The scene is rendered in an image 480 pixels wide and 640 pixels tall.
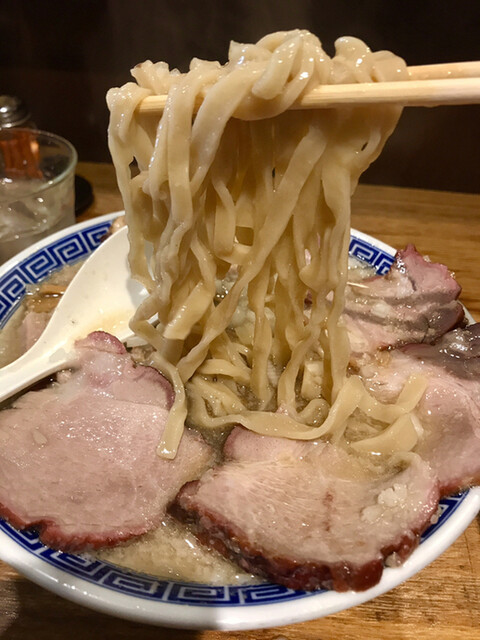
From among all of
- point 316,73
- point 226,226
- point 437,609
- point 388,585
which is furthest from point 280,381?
point 316,73

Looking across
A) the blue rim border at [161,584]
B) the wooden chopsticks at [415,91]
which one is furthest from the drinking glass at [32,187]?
the blue rim border at [161,584]

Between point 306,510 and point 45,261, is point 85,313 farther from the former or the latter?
point 306,510

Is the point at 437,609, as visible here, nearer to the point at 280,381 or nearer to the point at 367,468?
the point at 367,468

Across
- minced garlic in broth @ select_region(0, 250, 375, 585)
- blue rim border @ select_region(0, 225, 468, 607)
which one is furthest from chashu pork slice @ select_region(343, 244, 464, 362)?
minced garlic in broth @ select_region(0, 250, 375, 585)

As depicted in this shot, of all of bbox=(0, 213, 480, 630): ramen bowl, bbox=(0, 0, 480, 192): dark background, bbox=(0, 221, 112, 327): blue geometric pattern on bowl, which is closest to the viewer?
bbox=(0, 213, 480, 630): ramen bowl

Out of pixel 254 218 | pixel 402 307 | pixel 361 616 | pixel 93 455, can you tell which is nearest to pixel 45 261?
pixel 93 455

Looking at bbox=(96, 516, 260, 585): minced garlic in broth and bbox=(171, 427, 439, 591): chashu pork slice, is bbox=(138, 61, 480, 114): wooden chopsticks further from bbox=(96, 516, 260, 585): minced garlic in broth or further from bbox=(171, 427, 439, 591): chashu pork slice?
bbox=(96, 516, 260, 585): minced garlic in broth

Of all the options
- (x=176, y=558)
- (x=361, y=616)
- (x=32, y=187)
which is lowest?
(x=361, y=616)
